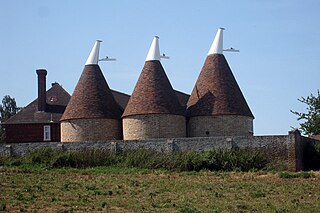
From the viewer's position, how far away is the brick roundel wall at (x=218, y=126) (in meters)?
38.4

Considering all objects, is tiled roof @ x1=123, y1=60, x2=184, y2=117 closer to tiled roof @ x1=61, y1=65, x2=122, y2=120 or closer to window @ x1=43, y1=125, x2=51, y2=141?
tiled roof @ x1=61, y1=65, x2=122, y2=120

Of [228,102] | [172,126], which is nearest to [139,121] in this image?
[172,126]

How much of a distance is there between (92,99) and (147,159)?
20.9 feet

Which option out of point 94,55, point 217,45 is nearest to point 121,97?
point 94,55

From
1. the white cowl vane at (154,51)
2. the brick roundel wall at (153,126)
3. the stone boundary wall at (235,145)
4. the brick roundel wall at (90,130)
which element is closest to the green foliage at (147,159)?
the stone boundary wall at (235,145)

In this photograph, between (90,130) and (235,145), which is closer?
(235,145)

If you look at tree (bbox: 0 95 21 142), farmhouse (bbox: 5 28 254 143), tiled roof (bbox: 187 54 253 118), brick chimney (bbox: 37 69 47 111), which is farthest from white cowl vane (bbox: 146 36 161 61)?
tree (bbox: 0 95 21 142)

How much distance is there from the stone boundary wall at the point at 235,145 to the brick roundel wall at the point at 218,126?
3.17 m

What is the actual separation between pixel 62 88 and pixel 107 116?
9.60 meters

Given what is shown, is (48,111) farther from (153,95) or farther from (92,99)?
(153,95)

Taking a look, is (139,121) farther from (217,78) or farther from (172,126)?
(217,78)

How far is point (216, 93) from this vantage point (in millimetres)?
39125

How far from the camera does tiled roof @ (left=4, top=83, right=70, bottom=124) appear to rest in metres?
45.2

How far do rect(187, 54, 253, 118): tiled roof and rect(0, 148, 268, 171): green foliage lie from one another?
14.4ft
